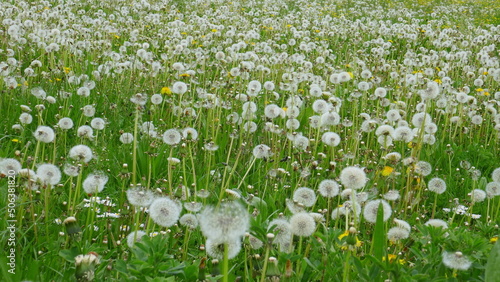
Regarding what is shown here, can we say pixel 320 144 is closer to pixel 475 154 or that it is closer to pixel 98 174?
pixel 475 154

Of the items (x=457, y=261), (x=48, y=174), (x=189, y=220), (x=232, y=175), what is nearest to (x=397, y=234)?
(x=457, y=261)

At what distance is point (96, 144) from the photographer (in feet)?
10.9

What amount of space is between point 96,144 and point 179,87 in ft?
2.16

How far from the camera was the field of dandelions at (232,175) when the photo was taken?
1.65 metres

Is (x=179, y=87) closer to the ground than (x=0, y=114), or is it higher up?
higher up

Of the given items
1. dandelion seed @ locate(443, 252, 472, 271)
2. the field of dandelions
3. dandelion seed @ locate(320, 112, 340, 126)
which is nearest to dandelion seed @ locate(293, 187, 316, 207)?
the field of dandelions

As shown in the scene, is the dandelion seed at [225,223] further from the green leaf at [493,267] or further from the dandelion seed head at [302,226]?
the green leaf at [493,267]

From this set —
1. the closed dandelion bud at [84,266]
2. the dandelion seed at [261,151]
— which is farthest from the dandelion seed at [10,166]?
the dandelion seed at [261,151]

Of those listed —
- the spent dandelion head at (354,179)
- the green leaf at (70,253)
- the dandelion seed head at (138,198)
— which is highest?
the spent dandelion head at (354,179)

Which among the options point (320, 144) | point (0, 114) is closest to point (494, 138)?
point (320, 144)

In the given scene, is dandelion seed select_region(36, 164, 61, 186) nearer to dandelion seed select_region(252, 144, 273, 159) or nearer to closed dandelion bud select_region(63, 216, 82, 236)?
closed dandelion bud select_region(63, 216, 82, 236)

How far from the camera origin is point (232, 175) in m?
3.21

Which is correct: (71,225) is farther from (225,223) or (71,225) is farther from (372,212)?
(372,212)

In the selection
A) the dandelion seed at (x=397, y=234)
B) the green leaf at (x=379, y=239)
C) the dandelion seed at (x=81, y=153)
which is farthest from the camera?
the dandelion seed at (x=81, y=153)
